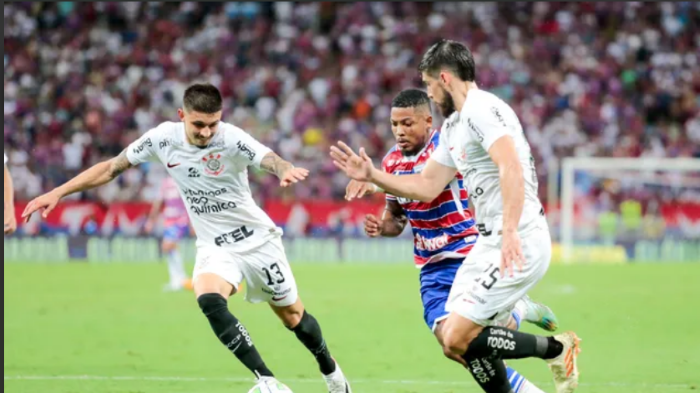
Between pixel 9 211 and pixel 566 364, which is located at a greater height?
pixel 9 211

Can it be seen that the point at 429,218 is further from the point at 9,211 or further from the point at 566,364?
the point at 9,211

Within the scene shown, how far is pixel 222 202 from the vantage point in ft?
27.3

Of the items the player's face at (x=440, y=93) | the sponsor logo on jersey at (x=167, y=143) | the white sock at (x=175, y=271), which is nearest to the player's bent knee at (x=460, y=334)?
the player's face at (x=440, y=93)

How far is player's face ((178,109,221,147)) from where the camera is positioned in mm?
8031

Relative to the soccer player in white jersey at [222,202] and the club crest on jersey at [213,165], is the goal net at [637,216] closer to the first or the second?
the soccer player in white jersey at [222,202]

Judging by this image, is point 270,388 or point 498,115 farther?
point 270,388

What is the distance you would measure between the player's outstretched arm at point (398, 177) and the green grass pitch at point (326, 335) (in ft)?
7.33

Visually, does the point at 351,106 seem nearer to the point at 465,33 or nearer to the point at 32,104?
the point at 465,33

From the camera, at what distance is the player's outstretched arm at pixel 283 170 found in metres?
7.34

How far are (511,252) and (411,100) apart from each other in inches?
78.2

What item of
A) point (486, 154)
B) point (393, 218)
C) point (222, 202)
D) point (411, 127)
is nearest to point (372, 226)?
point (393, 218)

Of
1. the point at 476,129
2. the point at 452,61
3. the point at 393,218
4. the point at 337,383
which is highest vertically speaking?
the point at 452,61

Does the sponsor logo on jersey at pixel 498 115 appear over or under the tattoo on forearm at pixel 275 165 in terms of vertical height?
over

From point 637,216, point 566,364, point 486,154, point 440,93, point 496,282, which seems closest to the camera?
point 496,282
